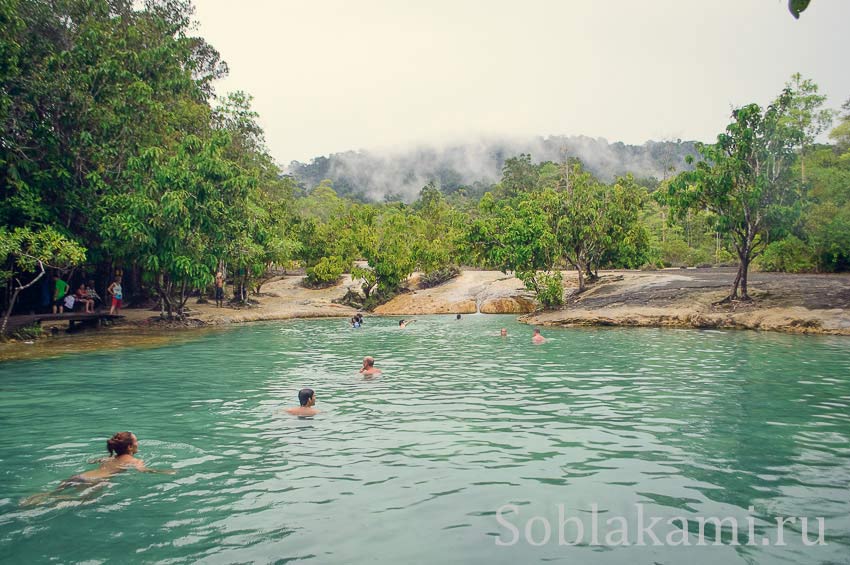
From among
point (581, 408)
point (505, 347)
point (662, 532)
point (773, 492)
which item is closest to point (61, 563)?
point (662, 532)

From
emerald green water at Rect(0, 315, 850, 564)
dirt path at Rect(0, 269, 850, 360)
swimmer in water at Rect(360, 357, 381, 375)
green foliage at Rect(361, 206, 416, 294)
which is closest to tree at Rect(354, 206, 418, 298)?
green foliage at Rect(361, 206, 416, 294)

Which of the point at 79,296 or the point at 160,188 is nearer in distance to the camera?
the point at 160,188

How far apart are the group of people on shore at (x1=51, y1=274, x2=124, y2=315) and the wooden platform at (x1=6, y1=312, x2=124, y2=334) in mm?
373

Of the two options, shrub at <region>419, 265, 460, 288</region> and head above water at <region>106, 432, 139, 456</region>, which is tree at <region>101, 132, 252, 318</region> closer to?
head above water at <region>106, 432, 139, 456</region>

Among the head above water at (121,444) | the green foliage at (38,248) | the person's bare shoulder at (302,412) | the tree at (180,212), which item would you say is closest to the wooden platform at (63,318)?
the tree at (180,212)

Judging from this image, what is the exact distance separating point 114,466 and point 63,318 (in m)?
20.2

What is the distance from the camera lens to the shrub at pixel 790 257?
3669cm

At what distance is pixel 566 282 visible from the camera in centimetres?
3709

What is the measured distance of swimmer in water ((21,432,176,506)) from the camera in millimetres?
7109

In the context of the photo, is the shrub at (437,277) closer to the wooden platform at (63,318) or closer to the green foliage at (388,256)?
the green foliage at (388,256)

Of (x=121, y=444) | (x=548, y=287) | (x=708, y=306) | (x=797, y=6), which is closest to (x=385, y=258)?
(x=548, y=287)

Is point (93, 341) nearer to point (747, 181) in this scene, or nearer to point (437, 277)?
point (437, 277)

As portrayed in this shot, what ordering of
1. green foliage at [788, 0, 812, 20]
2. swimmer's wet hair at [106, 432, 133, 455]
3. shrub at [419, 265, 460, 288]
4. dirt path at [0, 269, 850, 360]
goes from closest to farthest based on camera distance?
green foliage at [788, 0, 812, 20]
swimmer's wet hair at [106, 432, 133, 455]
dirt path at [0, 269, 850, 360]
shrub at [419, 265, 460, 288]

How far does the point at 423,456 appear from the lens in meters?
8.17
